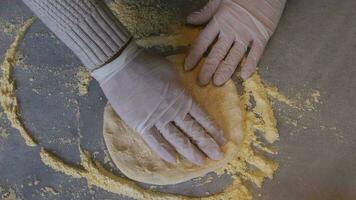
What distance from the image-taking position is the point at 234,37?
1657 mm

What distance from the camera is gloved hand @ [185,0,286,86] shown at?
1627 mm

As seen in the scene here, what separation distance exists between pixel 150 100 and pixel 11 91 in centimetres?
50

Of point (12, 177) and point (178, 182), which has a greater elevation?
point (12, 177)

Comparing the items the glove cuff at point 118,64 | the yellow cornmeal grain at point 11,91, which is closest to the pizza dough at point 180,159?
the glove cuff at point 118,64

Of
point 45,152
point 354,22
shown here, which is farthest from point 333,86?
point 45,152

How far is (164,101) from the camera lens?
149 cm

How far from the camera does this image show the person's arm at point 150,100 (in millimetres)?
1454

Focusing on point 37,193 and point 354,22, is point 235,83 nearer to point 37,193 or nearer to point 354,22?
point 354,22

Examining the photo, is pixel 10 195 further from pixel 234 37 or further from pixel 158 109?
pixel 234 37

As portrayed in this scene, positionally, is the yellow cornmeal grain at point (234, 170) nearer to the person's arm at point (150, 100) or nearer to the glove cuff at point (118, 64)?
the person's arm at point (150, 100)

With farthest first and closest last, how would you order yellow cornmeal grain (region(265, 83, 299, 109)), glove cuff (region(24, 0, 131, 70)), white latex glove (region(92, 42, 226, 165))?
yellow cornmeal grain (region(265, 83, 299, 109)), white latex glove (region(92, 42, 226, 165)), glove cuff (region(24, 0, 131, 70))

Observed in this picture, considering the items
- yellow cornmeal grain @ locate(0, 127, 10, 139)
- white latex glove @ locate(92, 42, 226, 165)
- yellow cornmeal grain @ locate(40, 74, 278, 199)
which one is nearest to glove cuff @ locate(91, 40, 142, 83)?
white latex glove @ locate(92, 42, 226, 165)

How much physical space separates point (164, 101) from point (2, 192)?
0.56m

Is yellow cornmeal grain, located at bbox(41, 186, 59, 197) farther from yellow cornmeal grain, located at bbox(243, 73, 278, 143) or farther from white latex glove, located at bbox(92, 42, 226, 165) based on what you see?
yellow cornmeal grain, located at bbox(243, 73, 278, 143)
